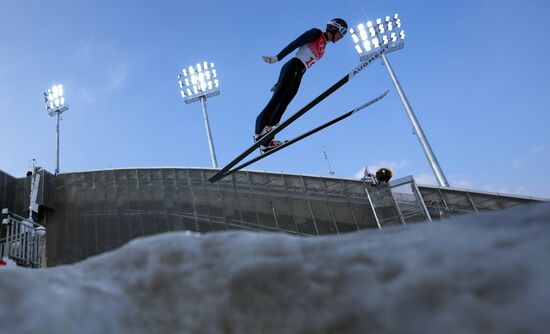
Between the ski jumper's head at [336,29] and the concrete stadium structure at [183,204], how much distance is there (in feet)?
35.9

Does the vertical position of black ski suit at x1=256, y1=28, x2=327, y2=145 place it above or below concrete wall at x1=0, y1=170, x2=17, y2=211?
below

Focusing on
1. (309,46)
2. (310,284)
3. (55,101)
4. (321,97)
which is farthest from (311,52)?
(55,101)

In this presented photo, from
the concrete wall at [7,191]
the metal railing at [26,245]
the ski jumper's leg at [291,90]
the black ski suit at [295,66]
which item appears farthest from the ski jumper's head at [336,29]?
the concrete wall at [7,191]

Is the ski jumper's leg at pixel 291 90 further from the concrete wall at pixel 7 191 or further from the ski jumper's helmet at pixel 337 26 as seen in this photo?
the concrete wall at pixel 7 191

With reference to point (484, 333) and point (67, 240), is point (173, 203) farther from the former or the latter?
point (484, 333)

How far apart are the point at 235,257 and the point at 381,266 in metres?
0.40

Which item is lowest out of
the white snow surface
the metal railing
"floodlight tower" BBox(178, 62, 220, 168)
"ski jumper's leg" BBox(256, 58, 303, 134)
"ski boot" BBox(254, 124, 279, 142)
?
the white snow surface

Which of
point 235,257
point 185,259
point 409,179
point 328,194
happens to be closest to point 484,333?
point 235,257

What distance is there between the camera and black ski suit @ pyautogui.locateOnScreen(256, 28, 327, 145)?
24.7 feet

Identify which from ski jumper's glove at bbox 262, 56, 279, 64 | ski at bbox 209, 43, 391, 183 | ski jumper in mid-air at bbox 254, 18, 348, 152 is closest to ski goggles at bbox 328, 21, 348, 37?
ski jumper in mid-air at bbox 254, 18, 348, 152

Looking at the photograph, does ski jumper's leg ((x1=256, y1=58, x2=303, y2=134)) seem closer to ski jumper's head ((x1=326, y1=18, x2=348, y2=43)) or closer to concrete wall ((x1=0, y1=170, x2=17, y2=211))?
ski jumper's head ((x1=326, y1=18, x2=348, y2=43))

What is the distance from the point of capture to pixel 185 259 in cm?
119

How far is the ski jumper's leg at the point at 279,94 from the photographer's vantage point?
24.6 feet

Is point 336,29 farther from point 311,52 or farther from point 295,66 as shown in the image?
point 295,66
